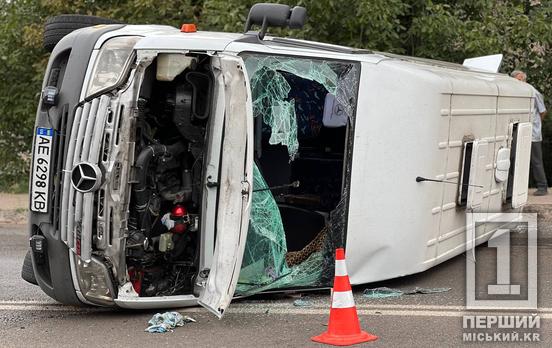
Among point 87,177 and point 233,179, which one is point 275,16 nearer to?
point 233,179

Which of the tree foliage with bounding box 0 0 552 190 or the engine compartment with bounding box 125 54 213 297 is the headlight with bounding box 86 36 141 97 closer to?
the engine compartment with bounding box 125 54 213 297

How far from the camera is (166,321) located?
6.68 metres

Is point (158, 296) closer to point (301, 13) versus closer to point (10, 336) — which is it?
point (10, 336)

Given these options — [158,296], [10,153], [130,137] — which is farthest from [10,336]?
[10,153]

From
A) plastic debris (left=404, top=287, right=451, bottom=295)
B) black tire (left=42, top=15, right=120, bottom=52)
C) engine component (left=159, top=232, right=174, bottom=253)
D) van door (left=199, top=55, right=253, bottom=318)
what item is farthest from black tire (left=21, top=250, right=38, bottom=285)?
plastic debris (left=404, top=287, right=451, bottom=295)

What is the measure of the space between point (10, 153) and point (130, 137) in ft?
28.6

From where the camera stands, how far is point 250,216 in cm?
714

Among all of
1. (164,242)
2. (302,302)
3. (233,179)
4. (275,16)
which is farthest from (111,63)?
(302,302)

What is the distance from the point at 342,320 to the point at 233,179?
1.21 meters

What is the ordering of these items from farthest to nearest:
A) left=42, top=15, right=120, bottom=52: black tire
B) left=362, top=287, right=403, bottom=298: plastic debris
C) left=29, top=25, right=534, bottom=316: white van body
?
left=42, top=15, right=120, bottom=52: black tire, left=362, top=287, right=403, bottom=298: plastic debris, left=29, top=25, right=534, bottom=316: white van body

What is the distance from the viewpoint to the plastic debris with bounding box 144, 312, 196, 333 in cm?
659

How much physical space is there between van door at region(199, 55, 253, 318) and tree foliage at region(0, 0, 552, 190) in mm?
4961

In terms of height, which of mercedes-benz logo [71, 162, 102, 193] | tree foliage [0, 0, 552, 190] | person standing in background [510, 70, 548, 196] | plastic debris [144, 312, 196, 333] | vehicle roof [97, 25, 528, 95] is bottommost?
plastic debris [144, 312, 196, 333]

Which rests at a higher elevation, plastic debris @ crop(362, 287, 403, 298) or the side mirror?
the side mirror
